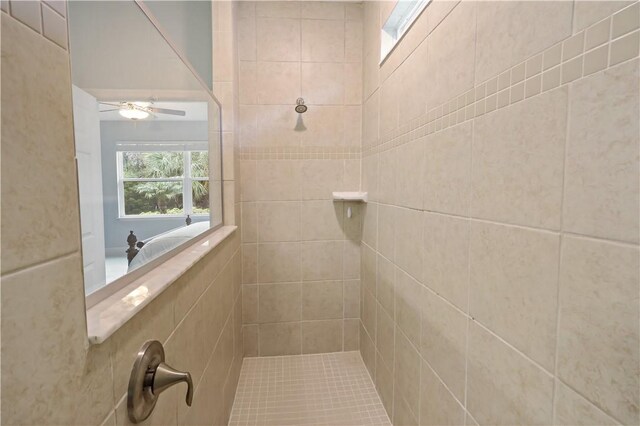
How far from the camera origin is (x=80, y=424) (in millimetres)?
413

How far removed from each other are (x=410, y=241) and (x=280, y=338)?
1395mm

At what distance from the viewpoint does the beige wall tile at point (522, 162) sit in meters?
0.58

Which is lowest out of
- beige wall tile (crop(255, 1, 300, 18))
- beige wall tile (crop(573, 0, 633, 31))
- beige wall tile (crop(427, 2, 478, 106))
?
beige wall tile (crop(573, 0, 633, 31))

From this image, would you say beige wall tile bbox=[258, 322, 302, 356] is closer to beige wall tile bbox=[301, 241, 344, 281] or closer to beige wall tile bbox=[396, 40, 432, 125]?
beige wall tile bbox=[301, 241, 344, 281]

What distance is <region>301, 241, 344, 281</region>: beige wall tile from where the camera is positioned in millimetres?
2141

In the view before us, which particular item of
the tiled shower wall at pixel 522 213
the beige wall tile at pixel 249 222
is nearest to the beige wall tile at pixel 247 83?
the beige wall tile at pixel 249 222

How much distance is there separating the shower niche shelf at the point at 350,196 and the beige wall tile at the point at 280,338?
999 millimetres

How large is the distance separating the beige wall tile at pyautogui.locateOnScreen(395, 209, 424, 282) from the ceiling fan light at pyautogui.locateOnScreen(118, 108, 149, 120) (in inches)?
40.3

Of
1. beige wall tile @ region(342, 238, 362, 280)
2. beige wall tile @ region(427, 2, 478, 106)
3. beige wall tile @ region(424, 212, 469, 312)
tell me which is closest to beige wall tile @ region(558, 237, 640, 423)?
beige wall tile @ region(424, 212, 469, 312)

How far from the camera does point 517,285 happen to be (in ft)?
2.23

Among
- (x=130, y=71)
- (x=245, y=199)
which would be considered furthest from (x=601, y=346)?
(x=245, y=199)

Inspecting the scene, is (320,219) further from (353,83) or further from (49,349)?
(49,349)

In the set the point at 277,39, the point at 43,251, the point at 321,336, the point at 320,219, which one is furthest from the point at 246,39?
the point at 321,336

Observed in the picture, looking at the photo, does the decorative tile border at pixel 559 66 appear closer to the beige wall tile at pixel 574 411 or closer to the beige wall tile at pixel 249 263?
the beige wall tile at pixel 574 411
